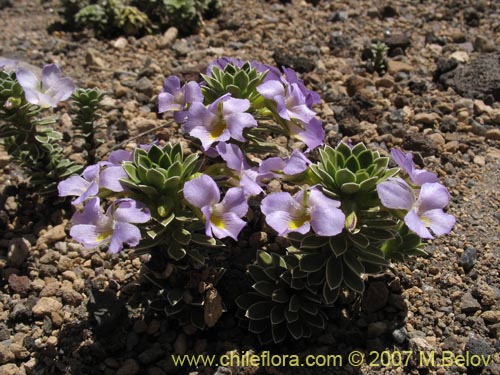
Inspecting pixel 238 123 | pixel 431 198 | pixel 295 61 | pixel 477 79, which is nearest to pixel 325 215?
pixel 431 198

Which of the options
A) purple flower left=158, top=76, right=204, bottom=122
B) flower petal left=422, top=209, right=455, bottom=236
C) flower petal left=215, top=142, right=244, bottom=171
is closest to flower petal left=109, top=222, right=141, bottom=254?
flower petal left=215, top=142, right=244, bottom=171

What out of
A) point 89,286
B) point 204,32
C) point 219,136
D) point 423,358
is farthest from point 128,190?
point 204,32

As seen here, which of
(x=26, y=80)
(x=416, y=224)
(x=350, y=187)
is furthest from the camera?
(x=26, y=80)

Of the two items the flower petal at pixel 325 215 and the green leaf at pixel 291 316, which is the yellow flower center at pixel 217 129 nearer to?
the flower petal at pixel 325 215

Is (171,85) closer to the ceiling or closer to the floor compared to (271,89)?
closer to the floor

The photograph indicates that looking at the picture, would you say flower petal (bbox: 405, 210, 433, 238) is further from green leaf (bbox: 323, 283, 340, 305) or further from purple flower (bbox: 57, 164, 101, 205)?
purple flower (bbox: 57, 164, 101, 205)

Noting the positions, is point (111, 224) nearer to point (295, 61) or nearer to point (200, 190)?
point (200, 190)

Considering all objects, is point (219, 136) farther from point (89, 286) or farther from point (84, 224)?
point (89, 286)
